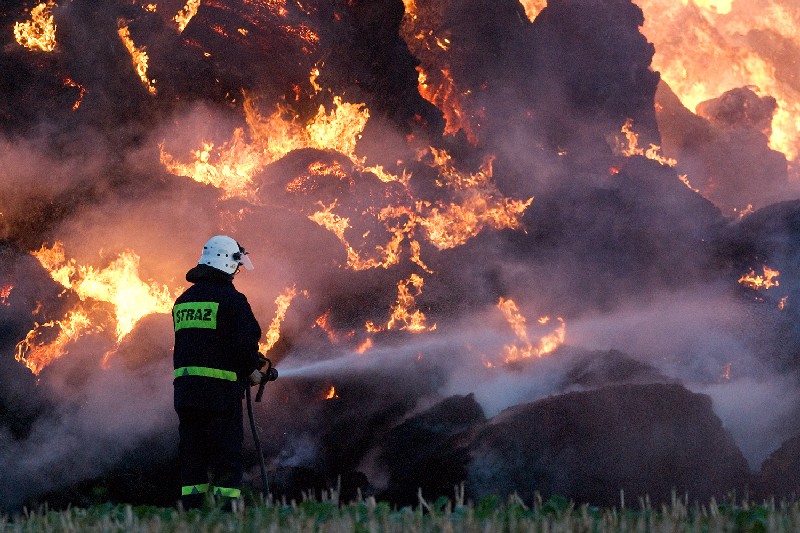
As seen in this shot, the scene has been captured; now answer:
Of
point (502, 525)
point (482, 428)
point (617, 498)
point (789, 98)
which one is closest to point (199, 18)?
point (482, 428)

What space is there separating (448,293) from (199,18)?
4.83 m

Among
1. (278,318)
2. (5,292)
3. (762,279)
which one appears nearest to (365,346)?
(278,318)

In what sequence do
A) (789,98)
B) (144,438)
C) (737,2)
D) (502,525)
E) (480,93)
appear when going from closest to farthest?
→ 1. (502,525)
2. (144,438)
3. (480,93)
4. (789,98)
5. (737,2)

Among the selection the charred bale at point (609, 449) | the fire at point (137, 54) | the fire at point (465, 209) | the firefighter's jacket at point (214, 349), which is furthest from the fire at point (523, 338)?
the firefighter's jacket at point (214, 349)

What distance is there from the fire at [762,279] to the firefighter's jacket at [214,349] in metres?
10.0

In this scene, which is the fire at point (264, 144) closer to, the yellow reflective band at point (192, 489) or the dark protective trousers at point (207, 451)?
the dark protective trousers at point (207, 451)

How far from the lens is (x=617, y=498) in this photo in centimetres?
1034

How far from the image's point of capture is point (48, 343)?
1226 centimetres

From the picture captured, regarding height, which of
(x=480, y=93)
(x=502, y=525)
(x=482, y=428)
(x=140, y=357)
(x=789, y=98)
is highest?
(x=789, y=98)

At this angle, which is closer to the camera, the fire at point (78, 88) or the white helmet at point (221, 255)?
the white helmet at point (221, 255)

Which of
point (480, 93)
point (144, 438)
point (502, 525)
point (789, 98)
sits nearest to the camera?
point (502, 525)

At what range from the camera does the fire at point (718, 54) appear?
2330 centimetres

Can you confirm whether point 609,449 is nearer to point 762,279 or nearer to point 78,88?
point 762,279

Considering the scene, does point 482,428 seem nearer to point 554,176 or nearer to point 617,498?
point 617,498
